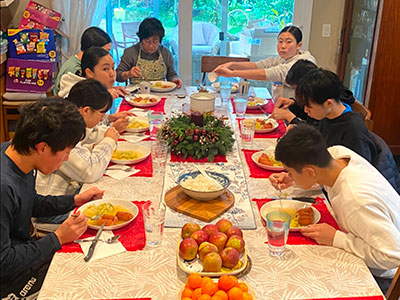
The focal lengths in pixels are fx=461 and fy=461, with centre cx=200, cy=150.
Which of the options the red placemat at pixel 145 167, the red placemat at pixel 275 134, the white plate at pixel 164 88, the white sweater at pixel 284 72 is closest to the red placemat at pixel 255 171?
the red placemat at pixel 275 134

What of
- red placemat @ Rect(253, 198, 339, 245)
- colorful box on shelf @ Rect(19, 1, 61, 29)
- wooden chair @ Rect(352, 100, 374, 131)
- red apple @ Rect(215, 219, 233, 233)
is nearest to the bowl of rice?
red placemat @ Rect(253, 198, 339, 245)

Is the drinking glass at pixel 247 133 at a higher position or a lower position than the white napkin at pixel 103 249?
higher

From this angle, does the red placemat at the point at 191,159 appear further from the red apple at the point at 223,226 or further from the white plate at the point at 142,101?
the white plate at the point at 142,101

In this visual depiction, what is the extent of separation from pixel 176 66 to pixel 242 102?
2.29 metres

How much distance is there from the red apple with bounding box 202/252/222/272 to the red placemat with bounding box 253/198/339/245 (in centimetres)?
34

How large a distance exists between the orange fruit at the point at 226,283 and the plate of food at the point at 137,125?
158 centimetres

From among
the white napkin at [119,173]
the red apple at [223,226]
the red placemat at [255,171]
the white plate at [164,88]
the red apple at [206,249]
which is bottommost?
the red placemat at [255,171]

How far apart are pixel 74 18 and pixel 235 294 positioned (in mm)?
3972

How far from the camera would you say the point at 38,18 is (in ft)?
14.4

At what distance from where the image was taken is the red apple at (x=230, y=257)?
4.72ft

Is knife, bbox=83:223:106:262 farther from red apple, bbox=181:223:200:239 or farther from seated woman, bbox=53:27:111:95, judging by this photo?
seated woman, bbox=53:27:111:95

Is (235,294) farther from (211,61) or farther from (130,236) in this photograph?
(211,61)

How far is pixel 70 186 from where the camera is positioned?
2188 millimetres

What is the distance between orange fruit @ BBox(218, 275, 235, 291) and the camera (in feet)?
4.28
